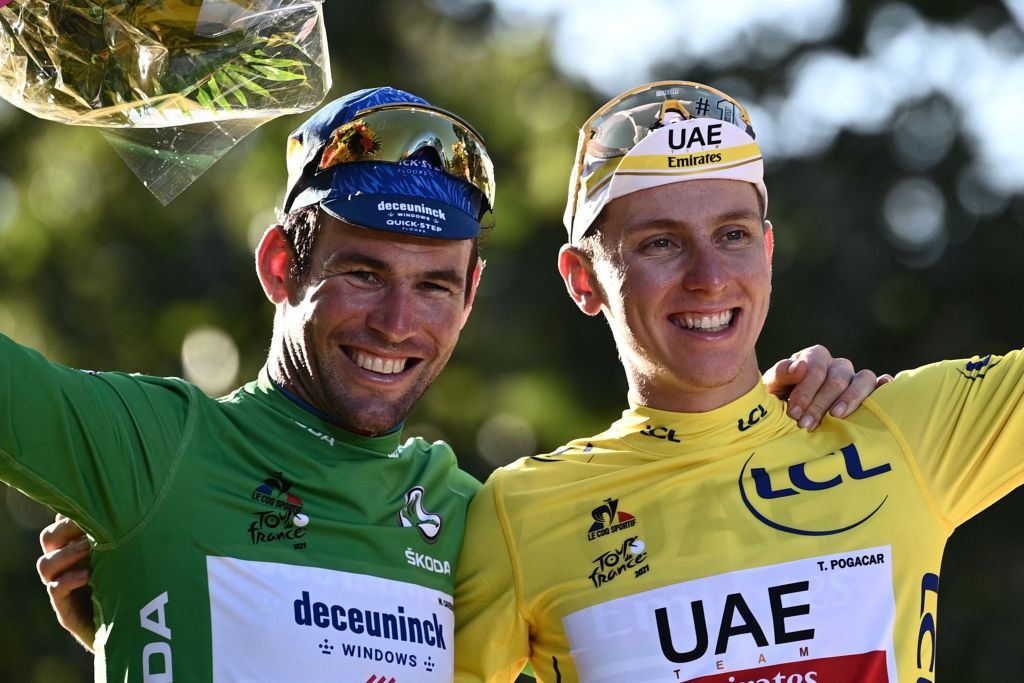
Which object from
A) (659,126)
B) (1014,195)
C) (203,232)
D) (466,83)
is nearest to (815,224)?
(1014,195)

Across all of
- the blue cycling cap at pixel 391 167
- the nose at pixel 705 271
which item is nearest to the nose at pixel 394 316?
the blue cycling cap at pixel 391 167

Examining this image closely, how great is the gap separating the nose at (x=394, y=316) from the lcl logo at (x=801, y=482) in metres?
1.03

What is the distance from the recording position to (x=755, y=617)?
397 cm

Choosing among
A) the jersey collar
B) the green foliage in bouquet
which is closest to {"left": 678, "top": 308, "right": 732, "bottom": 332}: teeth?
the jersey collar

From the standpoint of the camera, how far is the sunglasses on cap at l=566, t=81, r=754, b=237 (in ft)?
14.8

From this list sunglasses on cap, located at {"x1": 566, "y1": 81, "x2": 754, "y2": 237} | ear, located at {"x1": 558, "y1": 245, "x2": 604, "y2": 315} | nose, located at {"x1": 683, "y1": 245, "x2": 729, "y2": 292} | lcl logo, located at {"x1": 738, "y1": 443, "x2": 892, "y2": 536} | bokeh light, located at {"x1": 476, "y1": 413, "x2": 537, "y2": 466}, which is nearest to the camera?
lcl logo, located at {"x1": 738, "y1": 443, "x2": 892, "y2": 536}

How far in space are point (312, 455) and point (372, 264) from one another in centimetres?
55

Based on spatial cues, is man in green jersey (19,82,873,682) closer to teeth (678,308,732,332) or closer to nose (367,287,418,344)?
nose (367,287,418,344)

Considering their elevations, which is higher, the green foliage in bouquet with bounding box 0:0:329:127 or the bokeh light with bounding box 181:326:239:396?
the bokeh light with bounding box 181:326:239:396

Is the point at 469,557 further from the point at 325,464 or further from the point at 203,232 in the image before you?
the point at 203,232

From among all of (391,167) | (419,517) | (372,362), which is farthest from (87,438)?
(391,167)

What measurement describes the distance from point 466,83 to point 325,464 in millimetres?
9830

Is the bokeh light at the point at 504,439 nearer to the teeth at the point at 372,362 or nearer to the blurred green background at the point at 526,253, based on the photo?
the blurred green background at the point at 526,253

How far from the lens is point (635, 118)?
4.55 metres
